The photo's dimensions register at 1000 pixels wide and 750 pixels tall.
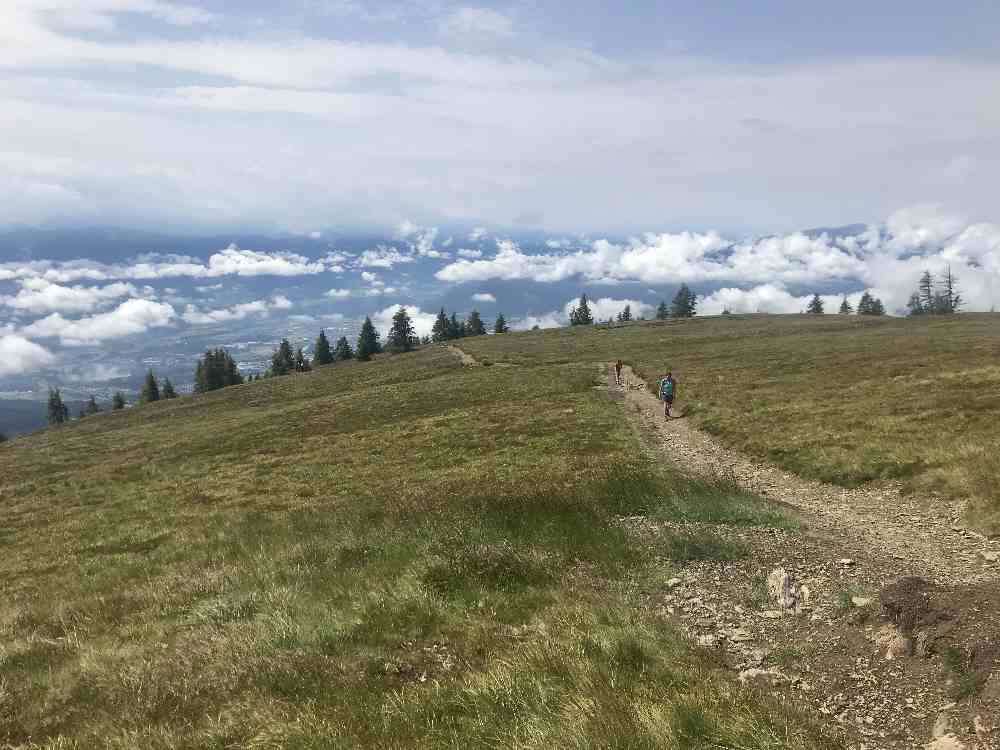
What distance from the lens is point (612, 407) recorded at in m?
35.5

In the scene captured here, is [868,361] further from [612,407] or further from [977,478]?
[977,478]

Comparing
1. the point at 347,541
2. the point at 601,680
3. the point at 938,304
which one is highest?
the point at 938,304

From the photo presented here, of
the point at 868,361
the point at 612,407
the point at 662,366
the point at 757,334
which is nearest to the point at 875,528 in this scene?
the point at 612,407

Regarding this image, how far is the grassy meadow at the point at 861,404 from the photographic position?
15000 millimetres

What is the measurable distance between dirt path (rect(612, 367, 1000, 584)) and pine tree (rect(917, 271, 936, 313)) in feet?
490

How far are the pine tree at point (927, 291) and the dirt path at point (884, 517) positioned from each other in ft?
490

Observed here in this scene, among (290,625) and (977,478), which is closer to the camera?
(290,625)

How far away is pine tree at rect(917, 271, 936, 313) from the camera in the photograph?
449 ft

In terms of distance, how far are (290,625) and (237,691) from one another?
1.78 meters

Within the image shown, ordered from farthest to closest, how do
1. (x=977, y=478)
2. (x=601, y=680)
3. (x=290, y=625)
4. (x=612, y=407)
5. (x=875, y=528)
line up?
(x=612, y=407)
(x=977, y=478)
(x=875, y=528)
(x=290, y=625)
(x=601, y=680)

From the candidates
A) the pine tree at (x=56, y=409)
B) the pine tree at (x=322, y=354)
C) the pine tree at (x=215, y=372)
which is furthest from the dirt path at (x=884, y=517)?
the pine tree at (x=56, y=409)

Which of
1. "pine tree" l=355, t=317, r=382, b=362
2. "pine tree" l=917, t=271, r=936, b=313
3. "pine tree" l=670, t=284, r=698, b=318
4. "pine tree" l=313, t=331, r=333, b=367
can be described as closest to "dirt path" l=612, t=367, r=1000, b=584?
"pine tree" l=355, t=317, r=382, b=362

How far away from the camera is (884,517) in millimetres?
12766

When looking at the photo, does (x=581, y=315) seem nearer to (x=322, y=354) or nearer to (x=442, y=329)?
(x=442, y=329)
